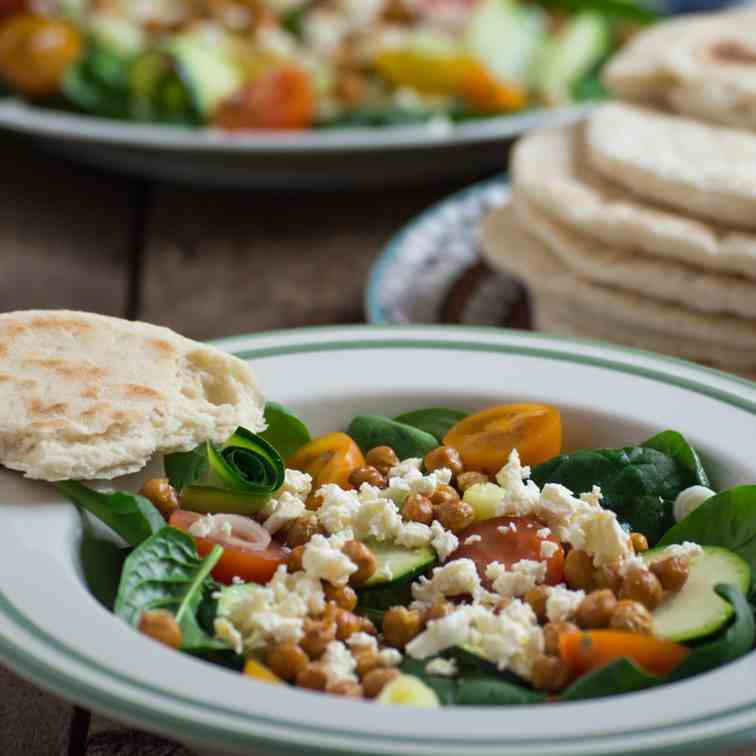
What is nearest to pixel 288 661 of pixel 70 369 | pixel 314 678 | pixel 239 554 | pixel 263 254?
pixel 314 678

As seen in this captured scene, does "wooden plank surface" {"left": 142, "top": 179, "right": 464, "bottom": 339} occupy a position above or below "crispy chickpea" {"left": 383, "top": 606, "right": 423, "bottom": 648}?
below

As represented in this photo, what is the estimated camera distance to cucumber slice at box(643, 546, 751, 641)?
182 cm

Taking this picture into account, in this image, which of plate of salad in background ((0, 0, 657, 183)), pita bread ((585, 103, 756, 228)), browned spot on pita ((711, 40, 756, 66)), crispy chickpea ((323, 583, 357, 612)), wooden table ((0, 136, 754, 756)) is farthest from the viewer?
plate of salad in background ((0, 0, 657, 183))

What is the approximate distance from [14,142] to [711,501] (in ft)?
12.3

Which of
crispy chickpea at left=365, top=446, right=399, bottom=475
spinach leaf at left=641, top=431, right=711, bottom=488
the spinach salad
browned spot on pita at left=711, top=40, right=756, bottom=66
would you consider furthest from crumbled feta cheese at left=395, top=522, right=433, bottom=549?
browned spot on pita at left=711, top=40, right=756, bottom=66

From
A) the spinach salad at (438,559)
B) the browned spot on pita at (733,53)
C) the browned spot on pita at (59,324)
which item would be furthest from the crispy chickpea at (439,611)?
the browned spot on pita at (733,53)

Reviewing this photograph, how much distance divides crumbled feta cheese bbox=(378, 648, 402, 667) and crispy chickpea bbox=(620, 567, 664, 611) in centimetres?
31

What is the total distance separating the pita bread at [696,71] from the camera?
12.8 feet

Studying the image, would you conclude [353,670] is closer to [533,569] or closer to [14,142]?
[533,569]

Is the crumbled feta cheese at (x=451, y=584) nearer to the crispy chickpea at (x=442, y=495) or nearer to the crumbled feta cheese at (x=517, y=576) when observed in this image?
the crumbled feta cheese at (x=517, y=576)

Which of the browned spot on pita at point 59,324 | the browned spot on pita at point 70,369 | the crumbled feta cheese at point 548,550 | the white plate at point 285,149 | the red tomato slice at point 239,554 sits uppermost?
the browned spot on pita at point 59,324

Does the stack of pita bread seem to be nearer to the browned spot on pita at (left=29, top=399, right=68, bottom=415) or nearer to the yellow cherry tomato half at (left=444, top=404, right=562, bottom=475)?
the yellow cherry tomato half at (left=444, top=404, right=562, bottom=475)

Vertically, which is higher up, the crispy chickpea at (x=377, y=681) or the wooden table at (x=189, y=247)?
the crispy chickpea at (x=377, y=681)

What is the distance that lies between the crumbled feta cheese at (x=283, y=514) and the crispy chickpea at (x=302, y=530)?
0.06 feet
